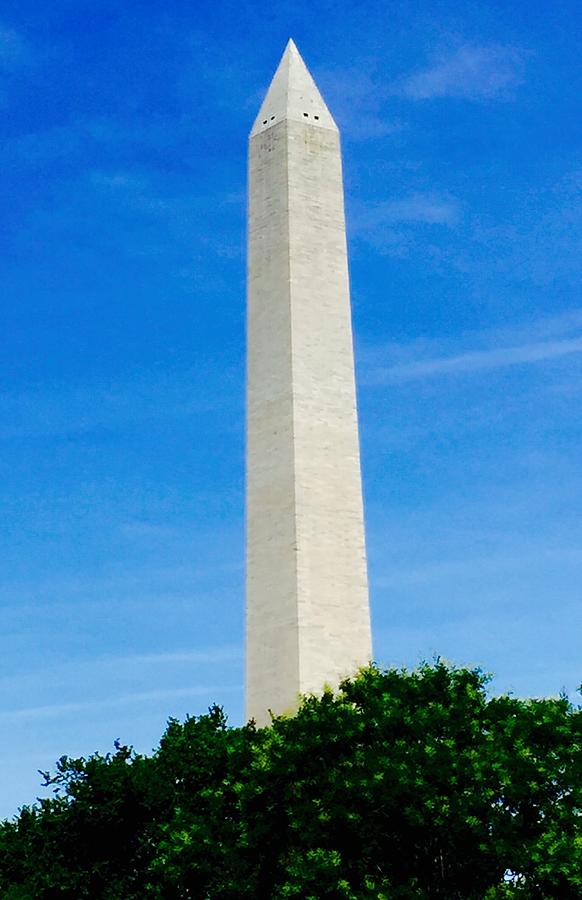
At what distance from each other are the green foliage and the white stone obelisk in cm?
529

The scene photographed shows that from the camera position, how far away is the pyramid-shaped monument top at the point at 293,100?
45.3m

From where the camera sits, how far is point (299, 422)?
134 ft

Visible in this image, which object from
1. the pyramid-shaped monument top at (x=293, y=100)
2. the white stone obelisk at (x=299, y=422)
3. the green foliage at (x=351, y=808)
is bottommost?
the green foliage at (x=351, y=808)

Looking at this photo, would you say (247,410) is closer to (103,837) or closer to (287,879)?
(103,837)

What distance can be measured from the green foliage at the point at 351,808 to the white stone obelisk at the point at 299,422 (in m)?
5.29

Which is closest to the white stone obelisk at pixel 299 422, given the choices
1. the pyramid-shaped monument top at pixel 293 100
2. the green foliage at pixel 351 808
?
the pyramid-shaped monument top at pixel 293 100

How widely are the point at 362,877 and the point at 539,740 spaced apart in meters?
5.34

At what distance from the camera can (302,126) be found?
1772 inches

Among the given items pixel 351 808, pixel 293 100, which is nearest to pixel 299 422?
pixel 293 100

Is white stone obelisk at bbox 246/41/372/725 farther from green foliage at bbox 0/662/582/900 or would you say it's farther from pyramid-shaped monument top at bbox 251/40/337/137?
green foliage at bbox 0/662/582/900

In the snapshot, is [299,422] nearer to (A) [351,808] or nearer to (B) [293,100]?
(B) [293,100]

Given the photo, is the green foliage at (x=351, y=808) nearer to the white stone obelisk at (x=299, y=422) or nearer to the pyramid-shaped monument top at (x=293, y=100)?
the white stone obelisk at (x=299, y=422)

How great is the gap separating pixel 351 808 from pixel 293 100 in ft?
→ 88.8

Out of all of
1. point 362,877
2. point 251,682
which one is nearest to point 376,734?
point 362,877
